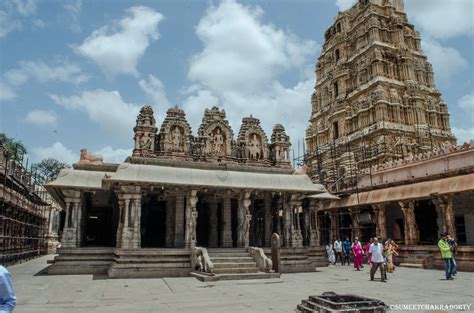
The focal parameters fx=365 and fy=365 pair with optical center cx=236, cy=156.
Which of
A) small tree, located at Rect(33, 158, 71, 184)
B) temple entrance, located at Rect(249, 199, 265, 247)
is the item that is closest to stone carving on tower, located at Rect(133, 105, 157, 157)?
temple entrance, located at Rect(249, 199, 265, 247)

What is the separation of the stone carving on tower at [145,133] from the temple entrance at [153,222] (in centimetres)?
340

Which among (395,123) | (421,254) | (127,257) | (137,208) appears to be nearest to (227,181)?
(137,208)

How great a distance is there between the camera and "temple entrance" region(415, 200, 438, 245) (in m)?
24.9

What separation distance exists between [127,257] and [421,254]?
16.1 meters

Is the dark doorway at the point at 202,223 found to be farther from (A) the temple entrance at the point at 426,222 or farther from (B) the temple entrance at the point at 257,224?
(A) the temple entrance at the point at 426,222

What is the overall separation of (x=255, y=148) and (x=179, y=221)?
6565 millimetres

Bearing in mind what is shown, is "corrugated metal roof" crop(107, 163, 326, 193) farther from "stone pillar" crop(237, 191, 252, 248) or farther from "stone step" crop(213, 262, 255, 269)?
"stone step" crop(213, 262, 255, 269)

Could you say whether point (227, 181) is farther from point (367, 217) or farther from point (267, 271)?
point (367, 217)

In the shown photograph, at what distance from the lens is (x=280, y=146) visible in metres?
22.3

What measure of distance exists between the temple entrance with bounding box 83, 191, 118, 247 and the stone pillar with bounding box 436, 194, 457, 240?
732 inches

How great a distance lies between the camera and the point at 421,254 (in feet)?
68.2

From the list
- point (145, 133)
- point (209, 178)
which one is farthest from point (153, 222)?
point (209, 178)

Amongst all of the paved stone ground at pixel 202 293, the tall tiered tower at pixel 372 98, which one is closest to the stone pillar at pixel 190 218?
the paved stone ground at pixel 202 293

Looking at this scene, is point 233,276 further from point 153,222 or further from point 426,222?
point 426,222
